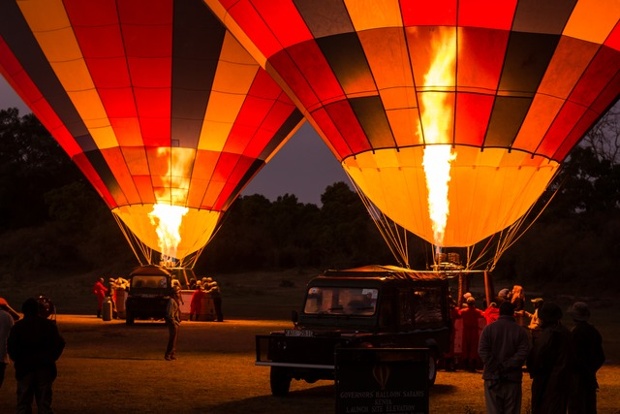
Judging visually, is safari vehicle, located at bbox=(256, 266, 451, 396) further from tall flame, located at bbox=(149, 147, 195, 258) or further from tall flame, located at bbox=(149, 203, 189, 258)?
tall flame, located at bbox=(149, 203, 189, 258)

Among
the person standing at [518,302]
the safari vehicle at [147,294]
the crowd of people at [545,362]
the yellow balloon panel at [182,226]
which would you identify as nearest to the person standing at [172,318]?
the person standing at [518,302]

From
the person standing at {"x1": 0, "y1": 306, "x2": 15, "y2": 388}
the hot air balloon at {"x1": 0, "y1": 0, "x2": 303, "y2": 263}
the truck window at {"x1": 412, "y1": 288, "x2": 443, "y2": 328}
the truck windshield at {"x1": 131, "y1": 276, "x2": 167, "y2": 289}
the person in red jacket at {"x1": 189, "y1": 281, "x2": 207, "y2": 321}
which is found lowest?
the person standing at {"x1": 0, "y1": 306, "x2": 15, "y2": 388}

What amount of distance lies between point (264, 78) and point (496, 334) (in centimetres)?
1886

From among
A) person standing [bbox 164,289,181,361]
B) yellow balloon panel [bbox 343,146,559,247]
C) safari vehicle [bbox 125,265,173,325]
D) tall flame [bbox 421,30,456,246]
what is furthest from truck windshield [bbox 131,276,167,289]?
tall flame [bbox 421,30,456,246]

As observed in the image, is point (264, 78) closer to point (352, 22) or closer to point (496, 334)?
point (352, 22)

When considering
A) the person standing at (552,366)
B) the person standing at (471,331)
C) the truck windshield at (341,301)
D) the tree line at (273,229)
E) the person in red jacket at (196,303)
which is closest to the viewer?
the person standing at (552,366)

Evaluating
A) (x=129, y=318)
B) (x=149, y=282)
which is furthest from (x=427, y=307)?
(x=149, y=282)

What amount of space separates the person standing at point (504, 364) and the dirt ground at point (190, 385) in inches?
84.0

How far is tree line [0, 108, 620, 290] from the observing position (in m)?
53.6

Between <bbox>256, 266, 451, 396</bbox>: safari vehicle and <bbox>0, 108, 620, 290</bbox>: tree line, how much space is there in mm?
36332

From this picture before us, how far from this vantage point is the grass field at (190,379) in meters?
12.8

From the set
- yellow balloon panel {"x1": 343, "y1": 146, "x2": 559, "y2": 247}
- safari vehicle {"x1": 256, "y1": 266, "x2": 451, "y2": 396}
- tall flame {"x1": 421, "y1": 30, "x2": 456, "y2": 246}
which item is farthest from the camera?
yellow balloon panel {"x1": 343, "y1": 146, "x2": 559, "y2": 247}

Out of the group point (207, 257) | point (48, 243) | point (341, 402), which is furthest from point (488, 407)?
point (48, 243)

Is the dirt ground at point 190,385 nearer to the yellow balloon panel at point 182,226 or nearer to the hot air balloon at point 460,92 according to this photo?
the hot air balloon at point 460,92
